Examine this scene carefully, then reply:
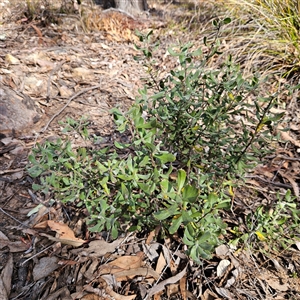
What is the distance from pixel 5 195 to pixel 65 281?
0.78 meters

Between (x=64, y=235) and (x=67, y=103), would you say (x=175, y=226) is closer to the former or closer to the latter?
(x=64, y=235)

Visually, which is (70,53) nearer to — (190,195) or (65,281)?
(65,281)

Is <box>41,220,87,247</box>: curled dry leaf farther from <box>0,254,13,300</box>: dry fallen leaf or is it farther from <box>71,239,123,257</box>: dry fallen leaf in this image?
<box>0,254,13,300</box>: dry fallen leaf

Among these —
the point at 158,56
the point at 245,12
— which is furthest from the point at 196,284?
the point at 245,12

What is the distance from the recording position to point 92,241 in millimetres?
1587

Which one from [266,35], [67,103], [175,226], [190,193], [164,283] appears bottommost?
[164,283]

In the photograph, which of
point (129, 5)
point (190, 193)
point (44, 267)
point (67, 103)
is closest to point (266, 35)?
point (129, 5)

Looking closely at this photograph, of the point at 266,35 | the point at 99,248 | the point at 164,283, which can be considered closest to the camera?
the point at 164,283

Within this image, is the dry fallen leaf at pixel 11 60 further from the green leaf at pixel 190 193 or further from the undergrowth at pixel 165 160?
the green leaf at pixel 190 193

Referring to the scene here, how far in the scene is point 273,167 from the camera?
2.18m

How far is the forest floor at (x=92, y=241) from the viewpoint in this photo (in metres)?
1.45

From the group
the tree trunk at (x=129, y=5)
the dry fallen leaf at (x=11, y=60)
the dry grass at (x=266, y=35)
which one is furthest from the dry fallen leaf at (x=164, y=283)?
the tree trunk at (x=129, y=5)

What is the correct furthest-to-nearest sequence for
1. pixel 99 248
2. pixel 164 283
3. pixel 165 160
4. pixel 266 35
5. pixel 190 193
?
pixel 266 35
pixel 99 248
pixel 164 283
pixel 165 160
pixel 190 193

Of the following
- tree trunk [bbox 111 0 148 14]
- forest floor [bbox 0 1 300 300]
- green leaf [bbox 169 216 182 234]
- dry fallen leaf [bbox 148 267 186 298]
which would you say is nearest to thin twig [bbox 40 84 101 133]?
forest floor [bbox 0 1 300 300]
